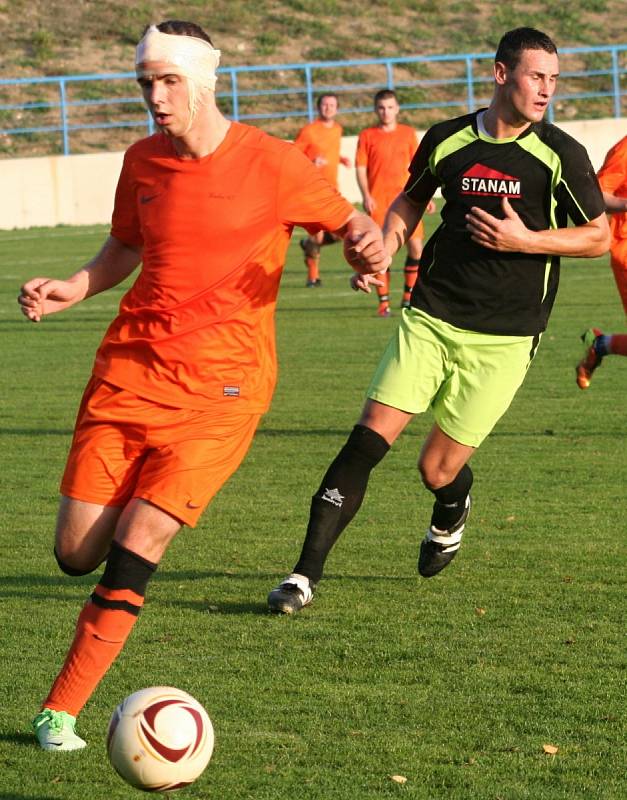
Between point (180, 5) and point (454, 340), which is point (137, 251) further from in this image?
point (180, 5)

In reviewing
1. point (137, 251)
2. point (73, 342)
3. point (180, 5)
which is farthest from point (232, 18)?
point (137, 251)

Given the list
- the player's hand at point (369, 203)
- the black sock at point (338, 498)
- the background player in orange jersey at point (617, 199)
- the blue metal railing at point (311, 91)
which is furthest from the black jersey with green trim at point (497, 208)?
the blue metal railing at point (311, 91)

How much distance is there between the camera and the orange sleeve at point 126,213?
5219 mm

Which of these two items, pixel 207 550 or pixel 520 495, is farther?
pixel 520 495

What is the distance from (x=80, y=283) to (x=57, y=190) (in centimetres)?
2594

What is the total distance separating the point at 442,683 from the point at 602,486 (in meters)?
3.57

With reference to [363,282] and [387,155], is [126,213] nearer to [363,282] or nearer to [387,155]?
[363,282]

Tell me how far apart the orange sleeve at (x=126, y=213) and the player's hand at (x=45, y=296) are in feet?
0.81

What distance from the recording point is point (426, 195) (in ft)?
22.2

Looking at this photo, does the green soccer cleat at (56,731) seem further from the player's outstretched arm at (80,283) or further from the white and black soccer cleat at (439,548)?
the white and black soccer cleat at (439,548)

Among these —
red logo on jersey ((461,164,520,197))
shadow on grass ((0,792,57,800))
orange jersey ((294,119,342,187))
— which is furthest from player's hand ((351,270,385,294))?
orange jersey ((294,119,342,187))

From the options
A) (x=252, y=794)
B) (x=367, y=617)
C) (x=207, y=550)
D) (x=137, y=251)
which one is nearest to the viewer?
(x=252, y=794)

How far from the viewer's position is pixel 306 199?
206 inches

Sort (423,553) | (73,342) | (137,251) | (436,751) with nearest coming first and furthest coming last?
(436,751)
(137,251)
(423,553)
(73,342)
